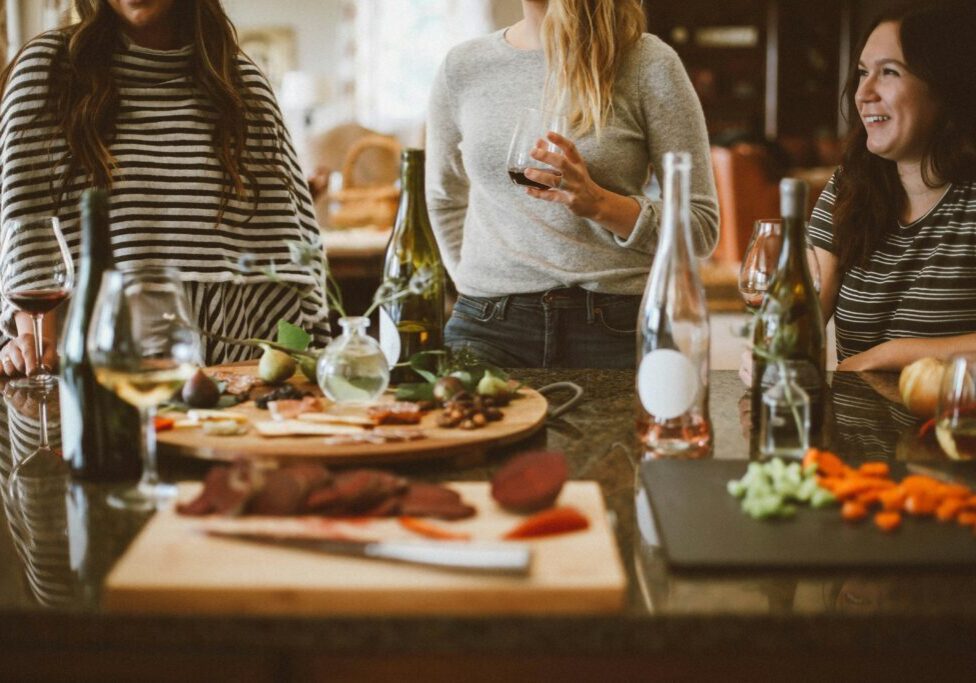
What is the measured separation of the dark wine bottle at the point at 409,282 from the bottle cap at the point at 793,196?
47 centimetres

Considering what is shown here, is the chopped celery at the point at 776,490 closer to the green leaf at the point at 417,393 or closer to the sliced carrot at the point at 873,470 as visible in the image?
the sliced carrot at the point at 873,470

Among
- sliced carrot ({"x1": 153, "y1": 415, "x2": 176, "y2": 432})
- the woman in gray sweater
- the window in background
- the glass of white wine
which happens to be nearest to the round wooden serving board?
sliced carrot ({"x1": 153, "y1": 415, "x2": 176, "y2": 432})

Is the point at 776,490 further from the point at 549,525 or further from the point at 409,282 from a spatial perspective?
the point at 409,282

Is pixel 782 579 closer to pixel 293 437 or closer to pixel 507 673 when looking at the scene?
pixel 507 673

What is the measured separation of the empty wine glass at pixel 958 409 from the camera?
1.01 metres

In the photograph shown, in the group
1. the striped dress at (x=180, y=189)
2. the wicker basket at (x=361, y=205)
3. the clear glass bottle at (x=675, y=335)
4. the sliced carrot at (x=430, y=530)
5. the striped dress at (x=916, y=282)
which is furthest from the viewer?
the wicker basket at (x=361, y=205)

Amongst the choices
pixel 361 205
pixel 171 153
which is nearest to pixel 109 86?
pixel 171 153

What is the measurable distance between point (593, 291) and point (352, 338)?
74 centimetres

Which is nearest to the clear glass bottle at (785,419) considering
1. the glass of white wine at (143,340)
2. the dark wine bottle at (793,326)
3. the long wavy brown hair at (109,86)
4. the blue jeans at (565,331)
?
the dark wine bottle at (793,326)

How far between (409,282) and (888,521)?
69cm

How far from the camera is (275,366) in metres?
1.35

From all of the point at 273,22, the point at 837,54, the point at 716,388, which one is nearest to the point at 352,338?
the point at 716,388

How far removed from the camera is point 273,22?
10.6 m

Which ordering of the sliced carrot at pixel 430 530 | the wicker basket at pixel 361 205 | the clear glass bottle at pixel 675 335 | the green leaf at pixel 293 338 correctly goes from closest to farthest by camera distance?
the sliced carrot at pixel 430 530
the clear glass bottle at pixel 675 335
the green leaf at pixel 293 338
the wicker basket at pixel 361 205
